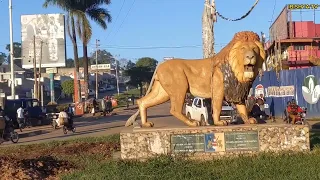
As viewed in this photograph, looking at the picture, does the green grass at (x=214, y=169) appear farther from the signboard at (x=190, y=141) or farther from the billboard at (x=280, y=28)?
the billboard at (x=280, y=28)

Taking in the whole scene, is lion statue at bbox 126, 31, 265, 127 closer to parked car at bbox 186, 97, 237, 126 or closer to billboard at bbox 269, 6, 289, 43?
parked car at bbox 186, 97, 237, 126

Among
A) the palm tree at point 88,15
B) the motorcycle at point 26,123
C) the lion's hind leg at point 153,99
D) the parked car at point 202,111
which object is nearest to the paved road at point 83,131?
the motorcycle at point 26,123

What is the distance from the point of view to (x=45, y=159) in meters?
10.4

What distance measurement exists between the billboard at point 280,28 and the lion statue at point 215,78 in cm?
3079

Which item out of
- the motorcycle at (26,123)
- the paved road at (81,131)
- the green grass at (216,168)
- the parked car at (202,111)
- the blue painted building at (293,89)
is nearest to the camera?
the green grass at (216,168)

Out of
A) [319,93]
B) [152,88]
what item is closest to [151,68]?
[319,93]

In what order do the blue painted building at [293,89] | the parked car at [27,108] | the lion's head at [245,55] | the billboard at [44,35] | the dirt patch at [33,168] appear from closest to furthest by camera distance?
the dirt patch at [33,168], the lion's head at [245,55], the blue painted building at [293,89], the parked car at [27,108], the billboard at [44,35]

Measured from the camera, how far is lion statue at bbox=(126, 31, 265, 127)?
370 inches

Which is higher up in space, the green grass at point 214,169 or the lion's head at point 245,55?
the lion's head at point 245,55

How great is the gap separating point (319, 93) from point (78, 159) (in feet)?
51.1

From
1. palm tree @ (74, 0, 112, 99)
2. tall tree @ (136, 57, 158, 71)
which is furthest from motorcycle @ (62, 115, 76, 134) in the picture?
tall tree @ (136, 57, 158, 71)

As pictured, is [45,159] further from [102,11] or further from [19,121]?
[102,11]

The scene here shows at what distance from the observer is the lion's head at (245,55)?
9.15 meters

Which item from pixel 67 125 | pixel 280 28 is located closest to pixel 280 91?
pixel 67 125
